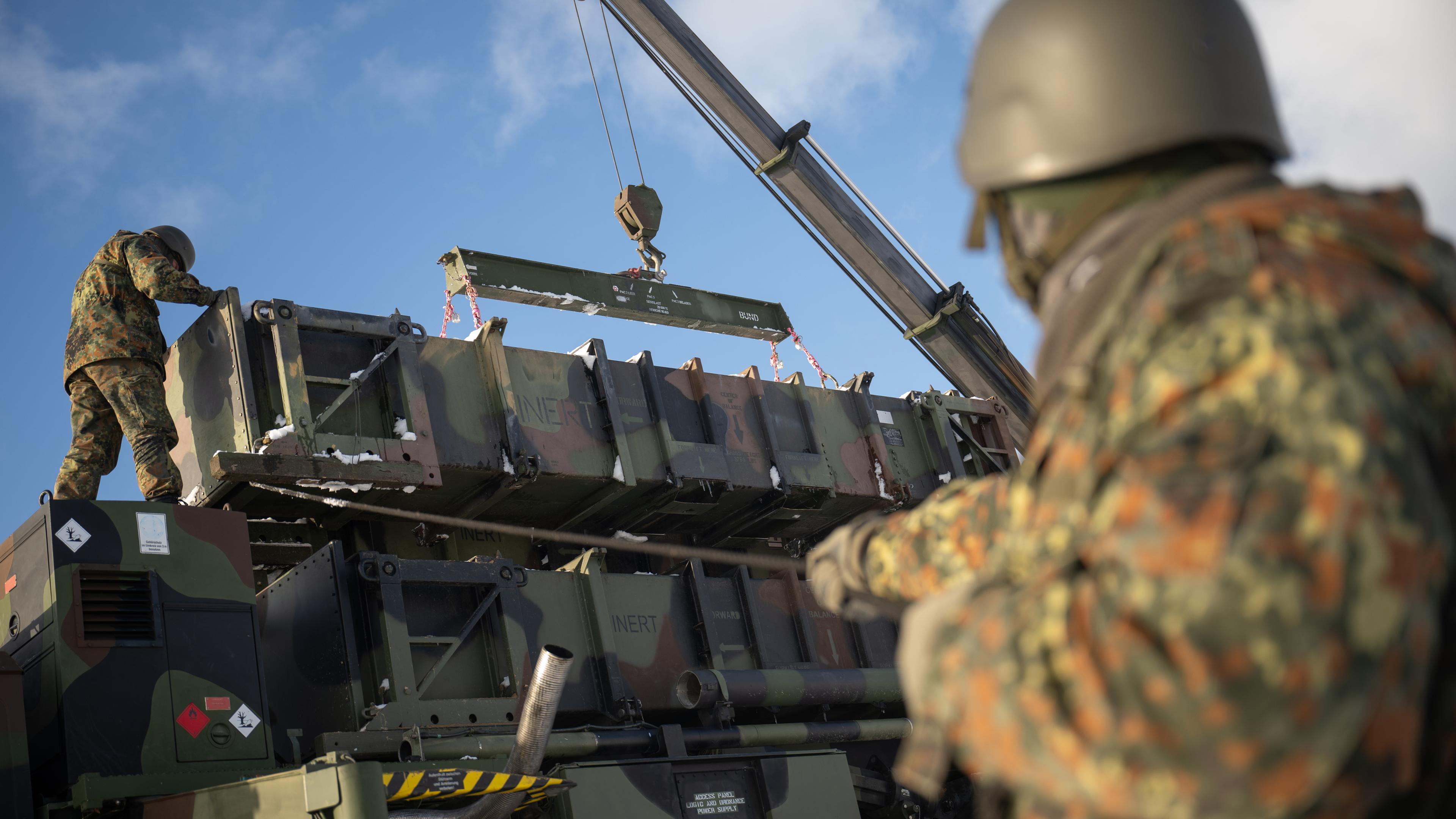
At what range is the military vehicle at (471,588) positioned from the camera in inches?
204

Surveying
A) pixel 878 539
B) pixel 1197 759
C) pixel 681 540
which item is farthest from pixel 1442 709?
pixel 681 540

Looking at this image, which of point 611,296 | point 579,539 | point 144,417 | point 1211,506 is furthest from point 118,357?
point 1211,506

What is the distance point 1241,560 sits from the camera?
3.12 feet

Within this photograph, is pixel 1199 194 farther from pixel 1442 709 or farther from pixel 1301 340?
pixel 1442 709

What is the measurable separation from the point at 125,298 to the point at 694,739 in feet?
12.0

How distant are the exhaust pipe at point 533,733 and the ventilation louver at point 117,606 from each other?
4.63 feet

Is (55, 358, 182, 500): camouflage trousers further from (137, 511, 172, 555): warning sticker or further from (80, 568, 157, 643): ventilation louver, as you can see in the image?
(80, 568, 157, 643): ventilation louver

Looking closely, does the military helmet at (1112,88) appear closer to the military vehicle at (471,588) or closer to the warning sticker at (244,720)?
the military vehicle at (471,588)

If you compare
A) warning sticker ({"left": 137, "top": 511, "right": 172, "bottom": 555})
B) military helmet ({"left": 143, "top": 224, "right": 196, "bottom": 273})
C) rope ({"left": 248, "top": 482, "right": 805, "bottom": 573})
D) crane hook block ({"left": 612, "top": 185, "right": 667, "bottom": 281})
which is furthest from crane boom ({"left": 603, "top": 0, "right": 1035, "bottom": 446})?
warning sticker ({"left": 137, "top": 511, "right": 172, "bottom": 555})

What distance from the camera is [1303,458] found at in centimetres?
97

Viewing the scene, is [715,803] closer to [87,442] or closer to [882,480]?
[882,480]

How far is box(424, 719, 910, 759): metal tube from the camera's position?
6.03 metres

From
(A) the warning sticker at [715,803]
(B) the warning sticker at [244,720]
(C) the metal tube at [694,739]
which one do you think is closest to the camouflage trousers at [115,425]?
(B) the warning sticker at [244,720]

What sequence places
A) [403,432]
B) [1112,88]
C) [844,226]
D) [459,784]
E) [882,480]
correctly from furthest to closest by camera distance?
1. [844,226]
2. [882,480]
3. [403,432]
4. [459,784]
5. [1112,88]
